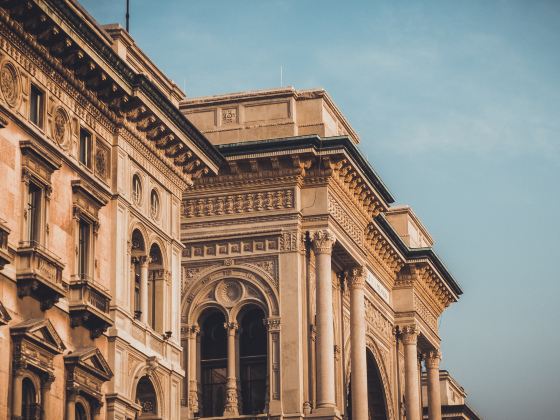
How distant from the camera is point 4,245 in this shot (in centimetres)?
4241

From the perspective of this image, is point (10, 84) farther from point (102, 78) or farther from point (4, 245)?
point (102, 78)

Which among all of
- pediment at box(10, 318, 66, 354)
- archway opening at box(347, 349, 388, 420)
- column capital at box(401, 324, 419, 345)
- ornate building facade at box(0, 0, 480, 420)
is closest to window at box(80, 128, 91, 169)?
ornate building facade at box(0, 0, 480, 420)

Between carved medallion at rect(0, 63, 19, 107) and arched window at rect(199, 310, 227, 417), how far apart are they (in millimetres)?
26727

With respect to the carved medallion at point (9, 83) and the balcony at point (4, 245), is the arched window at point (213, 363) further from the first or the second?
the balcony at point (4, 245)

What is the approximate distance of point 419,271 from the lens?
8494 cm

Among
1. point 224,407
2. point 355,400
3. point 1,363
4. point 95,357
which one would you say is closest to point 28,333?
point 1,363

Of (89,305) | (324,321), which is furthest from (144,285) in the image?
(324,321)

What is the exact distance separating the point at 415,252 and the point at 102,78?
37373mm

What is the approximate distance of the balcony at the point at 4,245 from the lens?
4209cm

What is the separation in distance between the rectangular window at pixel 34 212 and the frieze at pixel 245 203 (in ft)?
77.9

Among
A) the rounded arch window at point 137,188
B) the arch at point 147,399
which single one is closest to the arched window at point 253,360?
the arch at point 147,399

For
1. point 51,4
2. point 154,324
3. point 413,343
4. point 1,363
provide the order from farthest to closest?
point 413,343 → point 154,324 → point 51,4 → point 1,363

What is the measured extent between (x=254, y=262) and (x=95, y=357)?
70.7 feet

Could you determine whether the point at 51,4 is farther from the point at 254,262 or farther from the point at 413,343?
the point at 413,343
